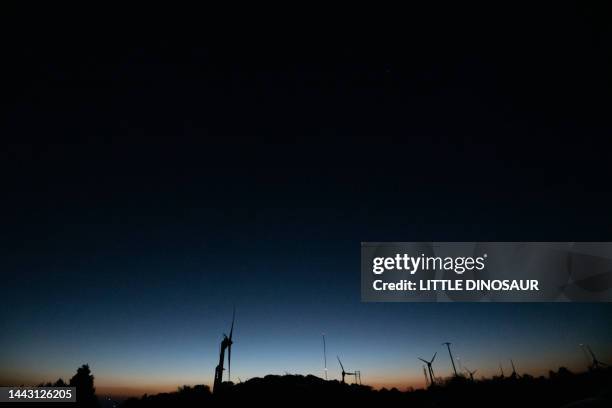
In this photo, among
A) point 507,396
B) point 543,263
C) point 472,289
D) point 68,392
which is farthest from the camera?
point 507,396

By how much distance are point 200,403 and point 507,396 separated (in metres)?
120

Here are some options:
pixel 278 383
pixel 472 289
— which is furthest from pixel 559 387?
pixel 472 289

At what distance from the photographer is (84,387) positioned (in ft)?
549

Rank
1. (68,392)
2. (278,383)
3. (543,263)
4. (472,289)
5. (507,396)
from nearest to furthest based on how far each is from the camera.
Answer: (472,289)
(543,263)
(68,392)
(507,396)
(278,383)

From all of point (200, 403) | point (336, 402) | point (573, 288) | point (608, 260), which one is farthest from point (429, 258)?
point (200, 403)

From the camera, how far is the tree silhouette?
165m

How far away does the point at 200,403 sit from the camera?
16862 cm

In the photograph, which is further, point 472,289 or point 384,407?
point 384,407

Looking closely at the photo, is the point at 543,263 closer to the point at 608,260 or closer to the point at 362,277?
the point at 608,260

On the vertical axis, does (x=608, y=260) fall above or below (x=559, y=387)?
above

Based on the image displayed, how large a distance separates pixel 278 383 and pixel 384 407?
4969cm

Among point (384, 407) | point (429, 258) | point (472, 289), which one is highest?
point (429, 258)

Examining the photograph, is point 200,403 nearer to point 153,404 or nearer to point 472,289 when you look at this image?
point 153,404

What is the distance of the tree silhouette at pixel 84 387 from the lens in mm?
165125
